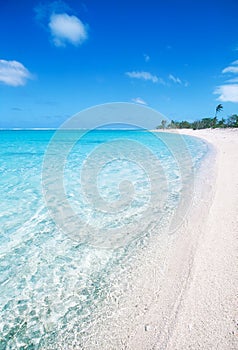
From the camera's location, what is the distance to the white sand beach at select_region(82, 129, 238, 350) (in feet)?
6.72

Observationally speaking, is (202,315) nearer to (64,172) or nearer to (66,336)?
(66,336)

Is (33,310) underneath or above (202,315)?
underneath

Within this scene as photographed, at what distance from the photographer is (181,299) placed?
2.48 meters

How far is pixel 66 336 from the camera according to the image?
87.0 inches

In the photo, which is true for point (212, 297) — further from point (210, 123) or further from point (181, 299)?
point (210, 123)

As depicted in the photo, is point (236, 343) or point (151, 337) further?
point (151, 337)

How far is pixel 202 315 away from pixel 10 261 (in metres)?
3.12

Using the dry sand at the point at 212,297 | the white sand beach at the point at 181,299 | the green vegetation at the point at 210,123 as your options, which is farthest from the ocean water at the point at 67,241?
the green vegetation at the point at 210,123

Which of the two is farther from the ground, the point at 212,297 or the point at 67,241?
the point at 212,297

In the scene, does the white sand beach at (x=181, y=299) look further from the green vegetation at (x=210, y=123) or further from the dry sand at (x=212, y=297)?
the green vegetation at (x=210, y=123)

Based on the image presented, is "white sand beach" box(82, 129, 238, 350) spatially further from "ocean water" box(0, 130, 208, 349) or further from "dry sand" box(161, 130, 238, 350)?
"ocean water" box(0, 130, 208, 349)

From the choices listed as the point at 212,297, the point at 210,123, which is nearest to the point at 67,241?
the point at 212,297

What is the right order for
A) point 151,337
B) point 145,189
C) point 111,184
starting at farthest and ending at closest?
point 111,184, point 145,189, point 151,337

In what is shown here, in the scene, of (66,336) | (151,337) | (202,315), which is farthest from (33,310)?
(202,315)
